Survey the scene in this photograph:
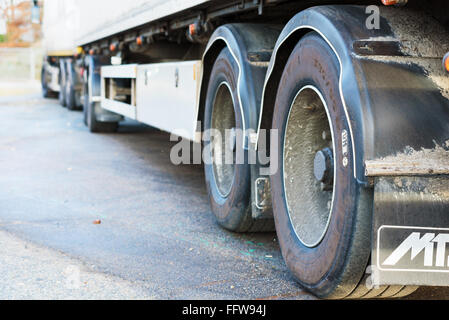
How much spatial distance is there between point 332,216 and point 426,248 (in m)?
0.47

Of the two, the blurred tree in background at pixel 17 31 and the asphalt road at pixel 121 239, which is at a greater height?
the blurred tree in background at pixel 17 31

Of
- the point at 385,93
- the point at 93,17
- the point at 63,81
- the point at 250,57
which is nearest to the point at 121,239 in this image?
the point at 250,57

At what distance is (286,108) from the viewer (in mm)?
3510

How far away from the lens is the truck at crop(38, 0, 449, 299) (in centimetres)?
260

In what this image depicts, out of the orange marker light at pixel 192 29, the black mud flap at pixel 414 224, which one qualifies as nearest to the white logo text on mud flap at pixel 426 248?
the black mud flap at pixel 414 224

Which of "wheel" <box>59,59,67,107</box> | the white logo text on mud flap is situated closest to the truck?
the white logo text on mud flap

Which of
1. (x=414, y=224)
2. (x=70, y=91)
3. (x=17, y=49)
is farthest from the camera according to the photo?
(x=17, y=49)

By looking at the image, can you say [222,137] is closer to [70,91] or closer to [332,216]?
[332,216]

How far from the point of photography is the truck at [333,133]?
2.60 meters

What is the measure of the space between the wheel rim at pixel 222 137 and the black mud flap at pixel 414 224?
2.24 m

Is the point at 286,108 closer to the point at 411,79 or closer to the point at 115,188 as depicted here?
the point at 411,79

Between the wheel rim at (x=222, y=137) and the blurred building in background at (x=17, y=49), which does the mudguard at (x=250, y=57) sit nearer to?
the wheel rim at (x=222, y=137)

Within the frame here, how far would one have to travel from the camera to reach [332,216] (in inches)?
115
